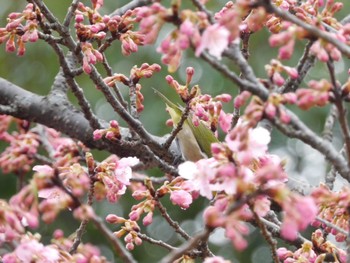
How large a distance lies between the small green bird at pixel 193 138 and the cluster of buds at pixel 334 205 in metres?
A: 0.77

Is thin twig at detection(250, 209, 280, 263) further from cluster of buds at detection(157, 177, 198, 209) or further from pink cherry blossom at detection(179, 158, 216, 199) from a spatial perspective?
cluster of buds at detection(157, 177, 198, 209)

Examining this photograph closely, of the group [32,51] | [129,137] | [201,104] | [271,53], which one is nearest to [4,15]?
[32,51]

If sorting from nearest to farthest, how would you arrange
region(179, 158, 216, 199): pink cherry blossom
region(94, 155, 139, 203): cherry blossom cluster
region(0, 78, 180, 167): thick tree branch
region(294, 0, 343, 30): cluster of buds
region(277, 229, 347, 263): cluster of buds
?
region(179, 158, 216, 199): pink cherry blossom → region(294, 0, 343, 30): cluster of buds → region(277, 229, 347, 263): cluster of buds → region(94, 155, 139, 203): cherry blossom cluster → region(0, 78, 180, 167): thick tree branch

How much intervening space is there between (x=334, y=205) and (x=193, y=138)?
4.02ft

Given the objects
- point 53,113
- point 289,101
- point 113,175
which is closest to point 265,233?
point 289,101

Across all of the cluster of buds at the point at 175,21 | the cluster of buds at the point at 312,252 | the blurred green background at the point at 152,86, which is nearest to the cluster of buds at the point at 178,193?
the cluster of buds at the point at 312,252

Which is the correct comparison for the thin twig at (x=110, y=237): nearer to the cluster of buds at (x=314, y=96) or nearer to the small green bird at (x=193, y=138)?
the cluster of buds at (x=314, y=96)

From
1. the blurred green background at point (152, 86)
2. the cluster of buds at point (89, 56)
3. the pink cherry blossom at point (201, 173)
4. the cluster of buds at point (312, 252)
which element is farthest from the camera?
the blurred green background at point (152, 86)

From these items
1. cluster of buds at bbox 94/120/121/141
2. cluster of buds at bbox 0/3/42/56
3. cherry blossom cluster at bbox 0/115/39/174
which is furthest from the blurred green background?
cluster of buds at bbox 0/3/42/56

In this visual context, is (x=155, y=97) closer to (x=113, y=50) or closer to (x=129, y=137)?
(x=113, y=50)

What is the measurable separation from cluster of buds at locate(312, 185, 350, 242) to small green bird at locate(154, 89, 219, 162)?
770 mm

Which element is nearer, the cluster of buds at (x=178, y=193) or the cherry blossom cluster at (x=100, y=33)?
the cluster of buds at (x=178, y=193)

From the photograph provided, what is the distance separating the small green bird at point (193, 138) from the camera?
2855mm

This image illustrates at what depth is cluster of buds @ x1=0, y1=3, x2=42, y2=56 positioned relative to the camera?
229cm
